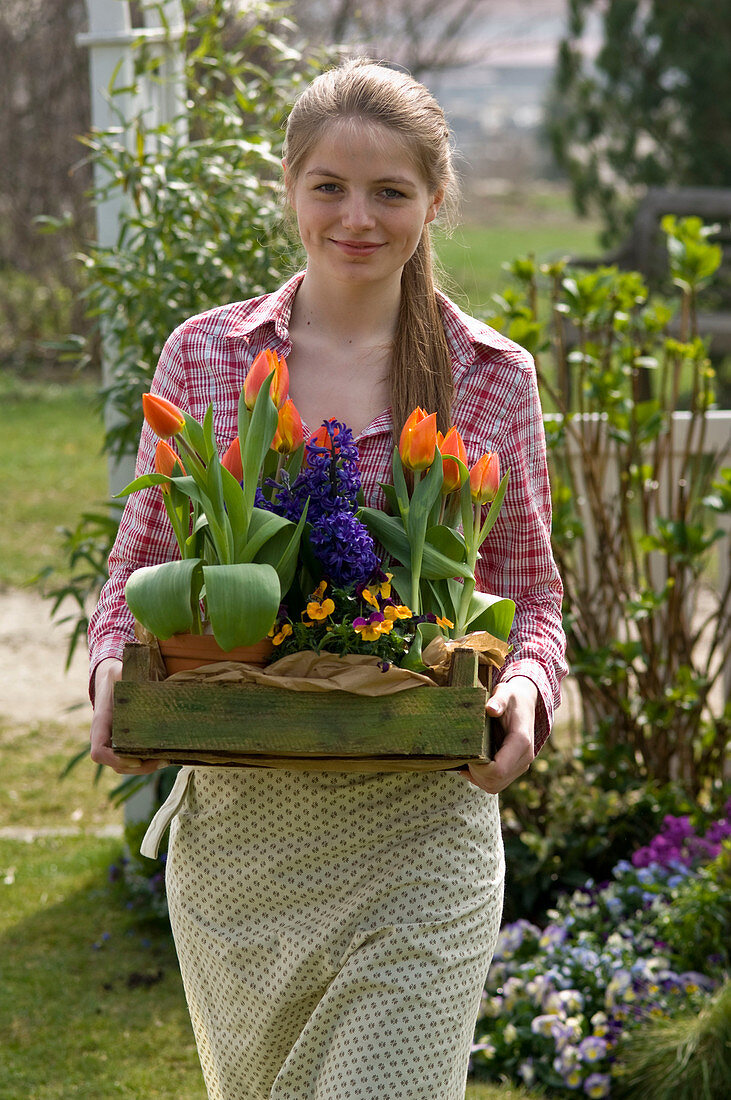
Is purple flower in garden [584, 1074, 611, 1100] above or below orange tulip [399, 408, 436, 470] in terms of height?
below

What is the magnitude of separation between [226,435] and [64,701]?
138 inches

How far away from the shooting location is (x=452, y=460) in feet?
5.39

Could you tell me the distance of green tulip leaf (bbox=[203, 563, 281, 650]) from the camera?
1406 millimetres

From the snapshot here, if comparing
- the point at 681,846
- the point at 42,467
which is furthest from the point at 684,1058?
the point at 42,467

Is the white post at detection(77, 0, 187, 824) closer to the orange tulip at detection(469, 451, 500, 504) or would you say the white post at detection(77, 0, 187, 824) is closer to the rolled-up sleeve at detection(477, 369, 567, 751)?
the rolled-up sleeve at detection(477, 369, 567, 751)

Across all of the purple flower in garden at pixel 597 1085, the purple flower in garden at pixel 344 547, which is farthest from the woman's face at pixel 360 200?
the purple flower in garden at pixel 597 1085

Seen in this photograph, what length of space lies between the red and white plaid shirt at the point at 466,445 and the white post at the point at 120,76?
155cm

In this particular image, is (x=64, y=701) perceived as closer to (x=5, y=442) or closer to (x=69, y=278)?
(x=5, y=442)

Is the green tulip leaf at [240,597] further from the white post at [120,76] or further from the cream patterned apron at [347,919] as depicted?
the white post at [120,76]

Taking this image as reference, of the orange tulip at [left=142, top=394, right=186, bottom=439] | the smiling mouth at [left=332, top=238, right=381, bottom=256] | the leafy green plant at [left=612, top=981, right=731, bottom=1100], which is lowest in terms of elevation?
the leafy green plant at [left=612, top=981, right=731, bottom=1100]

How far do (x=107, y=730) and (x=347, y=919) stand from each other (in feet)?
1.29

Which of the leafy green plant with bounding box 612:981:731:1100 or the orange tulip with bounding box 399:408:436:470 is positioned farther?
the leafy green plant with bounding box 612:981:731:1100

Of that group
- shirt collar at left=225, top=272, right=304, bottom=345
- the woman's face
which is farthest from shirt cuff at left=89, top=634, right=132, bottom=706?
the woman's face

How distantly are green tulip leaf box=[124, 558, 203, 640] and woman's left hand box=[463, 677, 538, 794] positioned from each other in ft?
1.29
